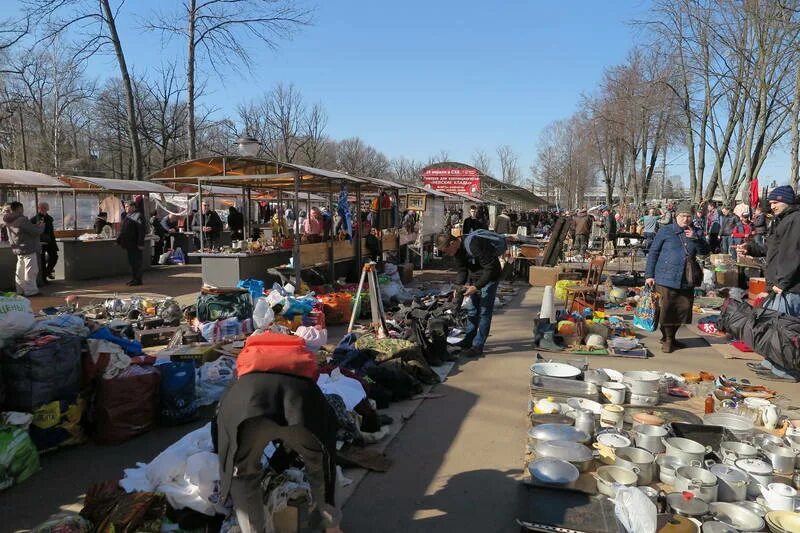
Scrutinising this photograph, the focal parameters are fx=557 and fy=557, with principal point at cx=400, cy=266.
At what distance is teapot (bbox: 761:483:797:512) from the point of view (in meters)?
3.52

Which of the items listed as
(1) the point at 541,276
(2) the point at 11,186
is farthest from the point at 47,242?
(1) the point at 541,276

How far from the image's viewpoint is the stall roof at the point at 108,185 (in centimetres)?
1546

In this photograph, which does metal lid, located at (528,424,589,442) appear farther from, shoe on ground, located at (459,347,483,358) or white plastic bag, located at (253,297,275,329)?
white plastic bag, located at (253,297,275,329)

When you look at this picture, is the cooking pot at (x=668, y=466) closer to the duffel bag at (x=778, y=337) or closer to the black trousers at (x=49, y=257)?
the duffel bag at (x=778, y=337)

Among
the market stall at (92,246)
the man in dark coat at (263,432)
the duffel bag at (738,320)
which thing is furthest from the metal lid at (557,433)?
the market stall at (92,246)

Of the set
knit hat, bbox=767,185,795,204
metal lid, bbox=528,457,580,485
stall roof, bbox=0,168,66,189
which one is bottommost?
metal lid, bbox=528,457,580,485

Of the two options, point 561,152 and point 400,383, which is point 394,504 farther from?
point 561,152

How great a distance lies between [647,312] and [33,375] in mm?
8257

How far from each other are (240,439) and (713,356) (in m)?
7.11

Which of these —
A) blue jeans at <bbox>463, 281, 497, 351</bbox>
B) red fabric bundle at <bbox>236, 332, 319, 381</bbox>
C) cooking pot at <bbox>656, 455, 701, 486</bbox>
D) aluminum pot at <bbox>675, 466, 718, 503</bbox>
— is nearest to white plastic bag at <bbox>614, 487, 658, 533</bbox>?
aluminum pot at <bbox>675, 466, 718, 503</bbox>

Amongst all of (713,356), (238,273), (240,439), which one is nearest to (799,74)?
(713,356)

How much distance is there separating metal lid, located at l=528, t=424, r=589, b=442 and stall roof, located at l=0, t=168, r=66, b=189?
12239mm

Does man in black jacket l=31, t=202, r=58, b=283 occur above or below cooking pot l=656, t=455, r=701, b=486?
above

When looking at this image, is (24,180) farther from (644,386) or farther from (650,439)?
(650,439)
